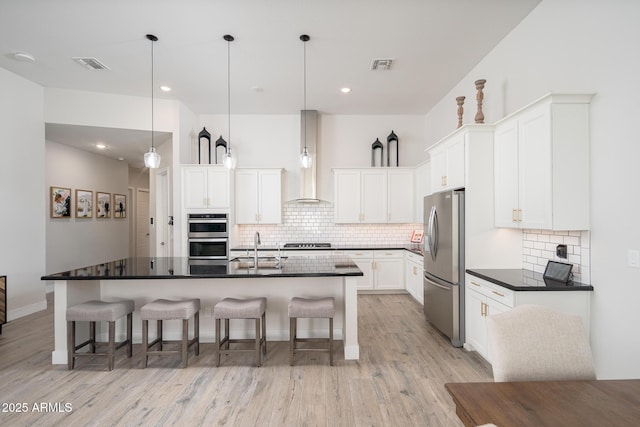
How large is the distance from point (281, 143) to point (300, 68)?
2118 millimetres

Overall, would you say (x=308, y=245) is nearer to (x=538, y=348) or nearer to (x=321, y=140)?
(x=321, y=140)

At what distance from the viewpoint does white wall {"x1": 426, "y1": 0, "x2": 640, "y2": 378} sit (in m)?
2.10

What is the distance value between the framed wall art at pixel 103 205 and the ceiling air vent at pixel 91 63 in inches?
144

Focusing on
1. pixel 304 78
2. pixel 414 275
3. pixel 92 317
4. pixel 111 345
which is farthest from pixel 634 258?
pixel 92 317

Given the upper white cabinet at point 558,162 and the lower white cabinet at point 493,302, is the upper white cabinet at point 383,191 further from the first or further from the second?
the upper white cabinet at point 558,162

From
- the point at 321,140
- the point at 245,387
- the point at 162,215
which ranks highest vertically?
the point at 321,140

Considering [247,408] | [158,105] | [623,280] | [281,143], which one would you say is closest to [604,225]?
[623,280]

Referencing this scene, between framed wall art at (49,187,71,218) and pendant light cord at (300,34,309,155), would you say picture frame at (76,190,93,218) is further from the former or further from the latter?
pendant light cord at (300,34,309,155)

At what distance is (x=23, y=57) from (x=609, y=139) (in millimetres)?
6050

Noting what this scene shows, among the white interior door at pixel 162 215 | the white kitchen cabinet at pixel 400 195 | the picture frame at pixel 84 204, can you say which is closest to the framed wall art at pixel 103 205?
the picture frame at pixel 84 204

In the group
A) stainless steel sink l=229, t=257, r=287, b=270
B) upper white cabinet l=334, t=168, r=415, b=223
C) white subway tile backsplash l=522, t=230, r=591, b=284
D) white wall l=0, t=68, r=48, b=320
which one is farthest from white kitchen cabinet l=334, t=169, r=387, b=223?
white wall l=0, t=68, r=48, b=320

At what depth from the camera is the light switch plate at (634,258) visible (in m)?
2.06

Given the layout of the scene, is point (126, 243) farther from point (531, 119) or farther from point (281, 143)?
point (531, 119)

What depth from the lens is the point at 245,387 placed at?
259 cm
